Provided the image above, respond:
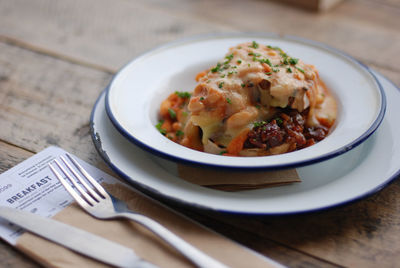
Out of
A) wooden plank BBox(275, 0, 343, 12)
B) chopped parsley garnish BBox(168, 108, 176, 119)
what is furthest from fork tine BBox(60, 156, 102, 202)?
wooden plank BBox(275, 0, 343, 12)

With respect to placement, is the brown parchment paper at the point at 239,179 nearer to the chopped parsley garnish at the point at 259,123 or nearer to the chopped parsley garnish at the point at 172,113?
the chopped parsley garnish at the point at 259,123

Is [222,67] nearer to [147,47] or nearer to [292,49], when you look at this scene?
[292,49]

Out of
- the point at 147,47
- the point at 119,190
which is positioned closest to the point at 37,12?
the point at 147,47

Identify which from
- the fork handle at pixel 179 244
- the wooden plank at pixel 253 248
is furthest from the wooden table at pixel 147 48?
the fork handle at pixel 179 244

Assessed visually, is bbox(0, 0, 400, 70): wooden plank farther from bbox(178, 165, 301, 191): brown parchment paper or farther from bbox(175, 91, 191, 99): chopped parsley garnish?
bbox(178, 165, 301, 191): brown parchment paper

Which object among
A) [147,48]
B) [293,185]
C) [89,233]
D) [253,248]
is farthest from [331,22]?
[89,233]

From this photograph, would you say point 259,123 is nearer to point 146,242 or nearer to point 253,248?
point 253,248

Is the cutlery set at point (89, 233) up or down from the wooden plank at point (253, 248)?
up
